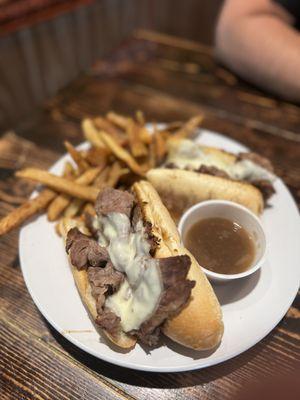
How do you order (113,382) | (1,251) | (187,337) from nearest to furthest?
(187,337)
(113,382)
(1,251)

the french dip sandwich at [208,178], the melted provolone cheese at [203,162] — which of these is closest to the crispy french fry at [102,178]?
the french dip sandwich at [208,178]

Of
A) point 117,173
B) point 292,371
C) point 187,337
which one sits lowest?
point 292,371

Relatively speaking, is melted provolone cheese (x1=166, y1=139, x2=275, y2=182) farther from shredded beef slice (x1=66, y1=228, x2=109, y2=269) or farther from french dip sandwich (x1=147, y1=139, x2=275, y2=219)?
shredded beef slice (x1=66, y1=228, x2=109, y2=269)

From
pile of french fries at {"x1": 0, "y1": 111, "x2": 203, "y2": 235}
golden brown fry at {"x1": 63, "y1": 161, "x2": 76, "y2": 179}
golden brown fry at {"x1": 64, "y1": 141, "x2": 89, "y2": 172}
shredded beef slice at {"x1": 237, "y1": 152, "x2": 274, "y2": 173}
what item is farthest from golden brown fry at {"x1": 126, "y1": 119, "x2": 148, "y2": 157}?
shredded beef slice at {"x1": 237, "y1": 152, "x2": 274, "y2": 173}

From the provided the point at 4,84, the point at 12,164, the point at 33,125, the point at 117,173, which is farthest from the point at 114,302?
the point at 4,84

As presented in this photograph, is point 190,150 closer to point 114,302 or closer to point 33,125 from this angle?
point 114,302

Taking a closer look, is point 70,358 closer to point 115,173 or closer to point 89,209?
point 89,209
